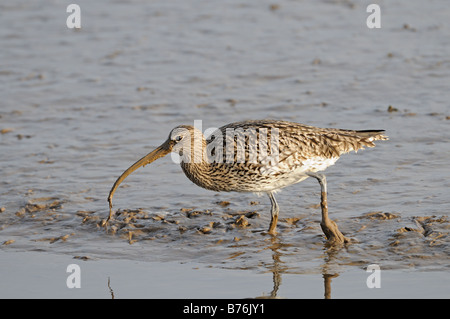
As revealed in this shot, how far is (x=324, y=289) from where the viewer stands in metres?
7.44

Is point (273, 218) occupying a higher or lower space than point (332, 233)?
higher

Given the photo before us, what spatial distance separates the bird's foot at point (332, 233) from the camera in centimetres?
842

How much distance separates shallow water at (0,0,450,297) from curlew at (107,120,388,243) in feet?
1.76

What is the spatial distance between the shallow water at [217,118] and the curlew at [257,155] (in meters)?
0.54

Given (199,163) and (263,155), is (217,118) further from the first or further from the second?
(263,155)

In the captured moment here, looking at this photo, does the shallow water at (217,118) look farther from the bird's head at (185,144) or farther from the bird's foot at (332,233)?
the bird's head at (185,144)

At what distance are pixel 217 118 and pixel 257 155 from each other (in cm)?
424

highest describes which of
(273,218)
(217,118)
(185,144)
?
(217,118)

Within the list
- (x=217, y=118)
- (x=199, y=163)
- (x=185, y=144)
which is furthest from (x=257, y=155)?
(x=217, y=118)

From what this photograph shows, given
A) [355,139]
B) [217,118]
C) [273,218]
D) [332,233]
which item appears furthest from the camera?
[217,118]

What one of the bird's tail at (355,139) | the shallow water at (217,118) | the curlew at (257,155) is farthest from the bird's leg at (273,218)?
the bird's tail at (355,139)

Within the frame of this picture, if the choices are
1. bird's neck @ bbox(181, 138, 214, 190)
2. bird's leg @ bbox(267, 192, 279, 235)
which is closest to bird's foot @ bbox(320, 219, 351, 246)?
bird's leg @ bbox(267, 192, 279, 235)

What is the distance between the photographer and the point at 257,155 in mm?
8547

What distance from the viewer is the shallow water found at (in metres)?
8.69
